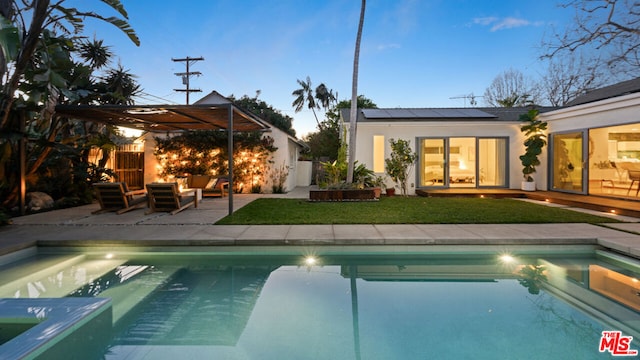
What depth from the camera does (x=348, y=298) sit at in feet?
12.6

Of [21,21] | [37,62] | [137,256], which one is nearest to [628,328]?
[137,256]

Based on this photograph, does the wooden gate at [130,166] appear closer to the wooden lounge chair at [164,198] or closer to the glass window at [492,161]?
the wooden lounge chair at [164,198]

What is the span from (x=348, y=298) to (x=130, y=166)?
15.2 meters

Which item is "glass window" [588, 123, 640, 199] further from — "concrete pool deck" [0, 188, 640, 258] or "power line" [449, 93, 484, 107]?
"power line" [449, 93, 484, 107]

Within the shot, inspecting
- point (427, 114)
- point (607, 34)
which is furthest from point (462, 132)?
point (607, 34)

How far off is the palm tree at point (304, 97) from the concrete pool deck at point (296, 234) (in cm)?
3377

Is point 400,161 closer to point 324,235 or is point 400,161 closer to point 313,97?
point 324,235

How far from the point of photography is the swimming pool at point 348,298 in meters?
2.80

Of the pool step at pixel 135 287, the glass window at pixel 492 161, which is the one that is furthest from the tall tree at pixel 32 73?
the glass window at pixel 492 161

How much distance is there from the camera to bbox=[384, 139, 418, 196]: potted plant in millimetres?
12719

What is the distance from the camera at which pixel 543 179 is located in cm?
1282

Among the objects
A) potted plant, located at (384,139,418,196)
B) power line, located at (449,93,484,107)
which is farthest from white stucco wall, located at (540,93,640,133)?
power line, located at (449,93,484,107)

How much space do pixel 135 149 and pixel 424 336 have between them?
16.5m

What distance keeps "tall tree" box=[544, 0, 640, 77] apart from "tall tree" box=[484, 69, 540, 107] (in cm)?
1794
